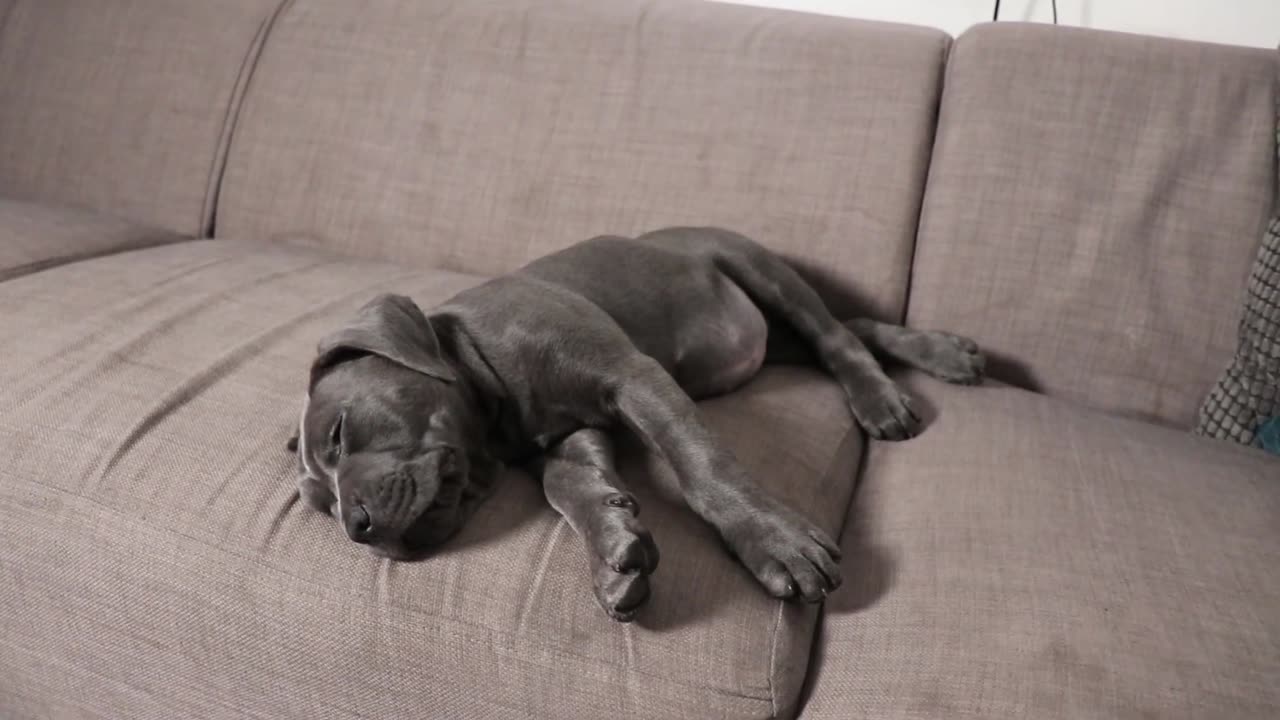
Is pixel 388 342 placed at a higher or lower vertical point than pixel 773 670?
higher

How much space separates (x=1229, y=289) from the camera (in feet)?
6.08

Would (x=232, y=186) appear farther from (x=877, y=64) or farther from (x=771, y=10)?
(x=877, y=64)

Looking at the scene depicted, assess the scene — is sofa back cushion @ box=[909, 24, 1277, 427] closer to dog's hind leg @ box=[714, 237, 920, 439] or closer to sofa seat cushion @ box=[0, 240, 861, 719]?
dog's hind leg @ box=[714, 237, 920, 439]

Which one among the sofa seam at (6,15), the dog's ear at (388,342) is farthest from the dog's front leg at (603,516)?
the sofa seam at (6,15)

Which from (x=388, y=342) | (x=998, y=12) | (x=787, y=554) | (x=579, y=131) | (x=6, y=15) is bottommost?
(x=787, y=554)

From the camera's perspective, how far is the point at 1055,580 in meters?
1.27

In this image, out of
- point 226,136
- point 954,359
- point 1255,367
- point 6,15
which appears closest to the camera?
point 1255,367

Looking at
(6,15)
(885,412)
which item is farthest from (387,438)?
(6,15)

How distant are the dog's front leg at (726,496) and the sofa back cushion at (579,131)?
28.9 inches

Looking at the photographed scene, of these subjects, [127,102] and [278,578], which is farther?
[127,102]

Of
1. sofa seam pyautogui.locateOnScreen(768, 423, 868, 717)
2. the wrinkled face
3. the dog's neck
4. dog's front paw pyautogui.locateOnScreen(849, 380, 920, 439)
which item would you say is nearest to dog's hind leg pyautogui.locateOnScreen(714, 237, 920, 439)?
dog's front paw pyautogui.locateOnScreen(849, 380, 920, 439)

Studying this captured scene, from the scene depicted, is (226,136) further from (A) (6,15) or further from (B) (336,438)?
(B) (336,438)

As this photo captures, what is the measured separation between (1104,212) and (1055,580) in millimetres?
930

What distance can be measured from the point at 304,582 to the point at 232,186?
5.10ft
